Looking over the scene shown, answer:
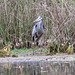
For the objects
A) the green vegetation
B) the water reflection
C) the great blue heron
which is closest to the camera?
the water reflection

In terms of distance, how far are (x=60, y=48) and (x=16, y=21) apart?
194cm

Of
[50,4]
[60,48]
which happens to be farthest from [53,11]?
[60,48]

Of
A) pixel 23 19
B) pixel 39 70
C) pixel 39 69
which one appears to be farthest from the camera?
pixel 23 19

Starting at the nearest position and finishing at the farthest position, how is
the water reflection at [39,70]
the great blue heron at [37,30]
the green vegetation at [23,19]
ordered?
the water reflection at [39,70] < the green vegetation at [23,19] < the great blue heron at [37,30]

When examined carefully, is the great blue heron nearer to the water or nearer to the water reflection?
the water

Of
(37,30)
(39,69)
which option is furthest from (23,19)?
(39,69)

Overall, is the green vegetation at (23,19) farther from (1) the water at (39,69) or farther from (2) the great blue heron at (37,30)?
(1) the water at (39,69)

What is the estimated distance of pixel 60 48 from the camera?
25.9 ft

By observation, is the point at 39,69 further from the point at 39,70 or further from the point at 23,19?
the point at 23,19

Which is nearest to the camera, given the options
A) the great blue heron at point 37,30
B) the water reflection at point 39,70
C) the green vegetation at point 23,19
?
the water reflection at point 39,70

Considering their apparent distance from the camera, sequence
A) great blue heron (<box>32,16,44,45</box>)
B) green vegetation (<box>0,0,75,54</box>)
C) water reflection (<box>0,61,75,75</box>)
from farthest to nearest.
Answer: great blue heron (<box>32,16,44,45</box>) → green vegetation (<box>0,0,75,54</box>) → water reflection (<box>0,61,75,75</box>)

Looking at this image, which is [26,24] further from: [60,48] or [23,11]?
[60,48]

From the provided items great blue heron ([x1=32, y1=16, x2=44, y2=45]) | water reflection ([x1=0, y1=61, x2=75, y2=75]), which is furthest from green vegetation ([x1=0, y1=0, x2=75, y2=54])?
water reflection ([x1=0, y1=61, x2=75, y2=75])

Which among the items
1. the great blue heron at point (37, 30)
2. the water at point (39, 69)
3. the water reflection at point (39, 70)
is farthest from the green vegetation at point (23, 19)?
the water reflection at point (39, 70)
